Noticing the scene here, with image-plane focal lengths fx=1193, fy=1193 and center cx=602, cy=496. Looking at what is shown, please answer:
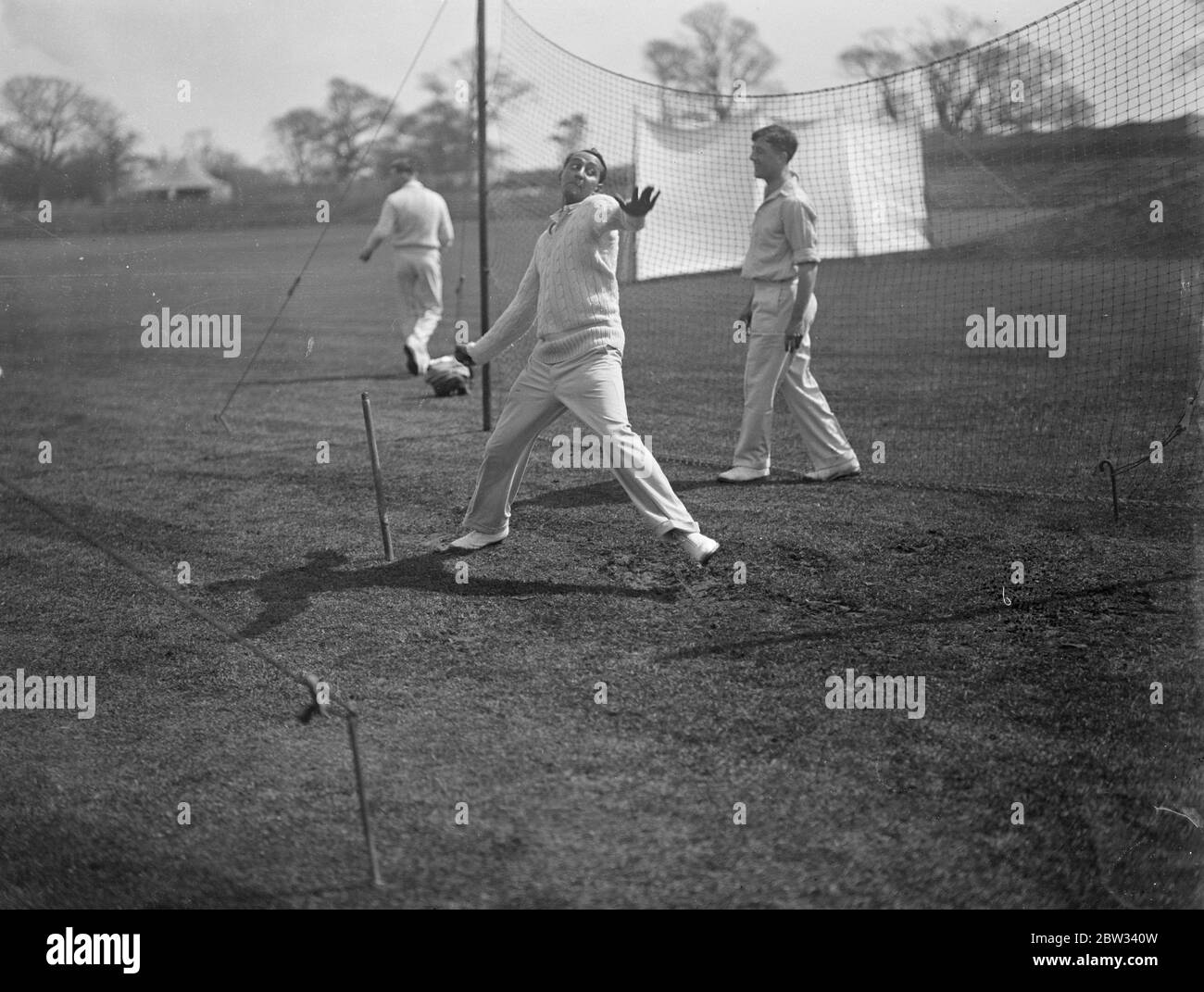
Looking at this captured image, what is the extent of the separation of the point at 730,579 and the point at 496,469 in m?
1.47

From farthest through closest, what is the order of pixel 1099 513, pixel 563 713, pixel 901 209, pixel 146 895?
pixel 901 209
pixel 1099 513
pixel 563 713
pixel 146 895

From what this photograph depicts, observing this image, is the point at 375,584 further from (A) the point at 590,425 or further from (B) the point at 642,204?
(B) the point at 642,204

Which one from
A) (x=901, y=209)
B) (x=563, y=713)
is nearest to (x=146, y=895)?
(x=563, y=713)

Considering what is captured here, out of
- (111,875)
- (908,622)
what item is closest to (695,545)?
(908,622)

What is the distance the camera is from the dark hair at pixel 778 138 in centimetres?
768

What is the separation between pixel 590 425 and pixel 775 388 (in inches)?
96.8

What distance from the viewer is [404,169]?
1337 centimetres

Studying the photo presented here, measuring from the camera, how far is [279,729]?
4676 mm

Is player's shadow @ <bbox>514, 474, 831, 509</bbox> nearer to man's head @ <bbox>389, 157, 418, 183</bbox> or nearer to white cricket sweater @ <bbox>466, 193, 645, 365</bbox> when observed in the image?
white cricket sweater @ <bbox>466, 193, 645, 365</bbox>

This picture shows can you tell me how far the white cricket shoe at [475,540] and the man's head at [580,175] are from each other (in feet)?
6.38

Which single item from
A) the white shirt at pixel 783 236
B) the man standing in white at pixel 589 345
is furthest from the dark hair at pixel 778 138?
the man standing in white at pixel 589 345

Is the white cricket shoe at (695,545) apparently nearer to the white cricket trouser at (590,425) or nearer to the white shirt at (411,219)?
the white cricket trouser at (590,425)

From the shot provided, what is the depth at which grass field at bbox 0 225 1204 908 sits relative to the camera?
3.64 m
